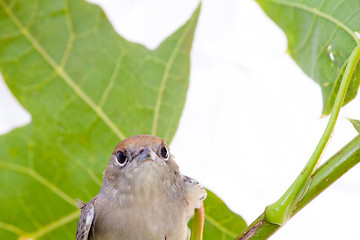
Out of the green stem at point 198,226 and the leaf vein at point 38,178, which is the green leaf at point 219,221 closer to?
the green stem at point 198,226

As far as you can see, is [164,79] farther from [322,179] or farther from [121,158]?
[322,179]

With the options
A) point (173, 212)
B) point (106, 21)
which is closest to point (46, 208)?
point (173, 212)

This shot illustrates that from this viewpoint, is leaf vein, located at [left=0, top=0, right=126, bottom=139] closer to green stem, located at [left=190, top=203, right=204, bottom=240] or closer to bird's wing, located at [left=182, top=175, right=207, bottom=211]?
bird's wing, located at [left=182, top=175, right=207, bottom=211]

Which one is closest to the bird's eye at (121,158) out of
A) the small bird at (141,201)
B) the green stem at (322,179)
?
the small bird at (141,201)

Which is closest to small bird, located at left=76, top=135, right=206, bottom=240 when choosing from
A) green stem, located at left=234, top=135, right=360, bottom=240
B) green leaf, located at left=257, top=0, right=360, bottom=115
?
green stem, located at left=234, top=135, right=360, bottom=240

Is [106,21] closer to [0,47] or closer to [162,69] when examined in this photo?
[162,69]
